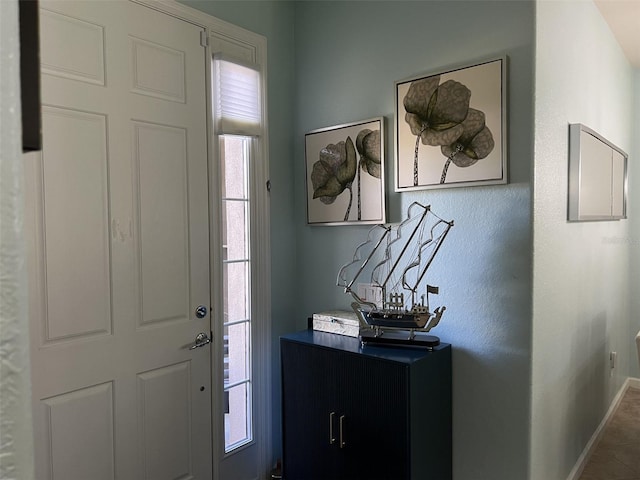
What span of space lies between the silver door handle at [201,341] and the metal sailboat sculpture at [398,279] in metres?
0.66

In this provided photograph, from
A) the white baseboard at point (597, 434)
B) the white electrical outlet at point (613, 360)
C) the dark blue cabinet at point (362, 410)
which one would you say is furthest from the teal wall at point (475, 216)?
the white electrical outlet at point (613, 360)

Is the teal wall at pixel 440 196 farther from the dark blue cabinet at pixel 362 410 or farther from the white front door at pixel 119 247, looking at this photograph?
the white front door at pixel 119 247

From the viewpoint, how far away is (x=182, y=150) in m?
1.97

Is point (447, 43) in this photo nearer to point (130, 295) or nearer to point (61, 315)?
point (130, 295)

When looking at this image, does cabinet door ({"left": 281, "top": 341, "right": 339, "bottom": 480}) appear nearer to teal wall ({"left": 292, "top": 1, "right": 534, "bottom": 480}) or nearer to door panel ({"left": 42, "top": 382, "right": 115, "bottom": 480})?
teal wall ({"left": 292, "top": 1, "right": 534, "bottom": 480})

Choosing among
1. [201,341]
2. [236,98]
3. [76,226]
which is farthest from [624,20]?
[76,226]

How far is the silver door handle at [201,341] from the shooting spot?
2027 millimetres

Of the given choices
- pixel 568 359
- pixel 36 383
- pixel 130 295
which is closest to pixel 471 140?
pixel 568 359

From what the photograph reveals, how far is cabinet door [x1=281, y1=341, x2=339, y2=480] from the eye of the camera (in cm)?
192

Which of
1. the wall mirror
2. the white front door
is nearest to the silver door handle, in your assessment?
the white front door

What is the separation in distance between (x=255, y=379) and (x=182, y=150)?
3.88 ft

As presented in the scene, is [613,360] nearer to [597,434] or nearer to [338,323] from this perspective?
[597,434]

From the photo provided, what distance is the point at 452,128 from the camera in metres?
1.88

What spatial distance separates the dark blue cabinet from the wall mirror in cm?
101
